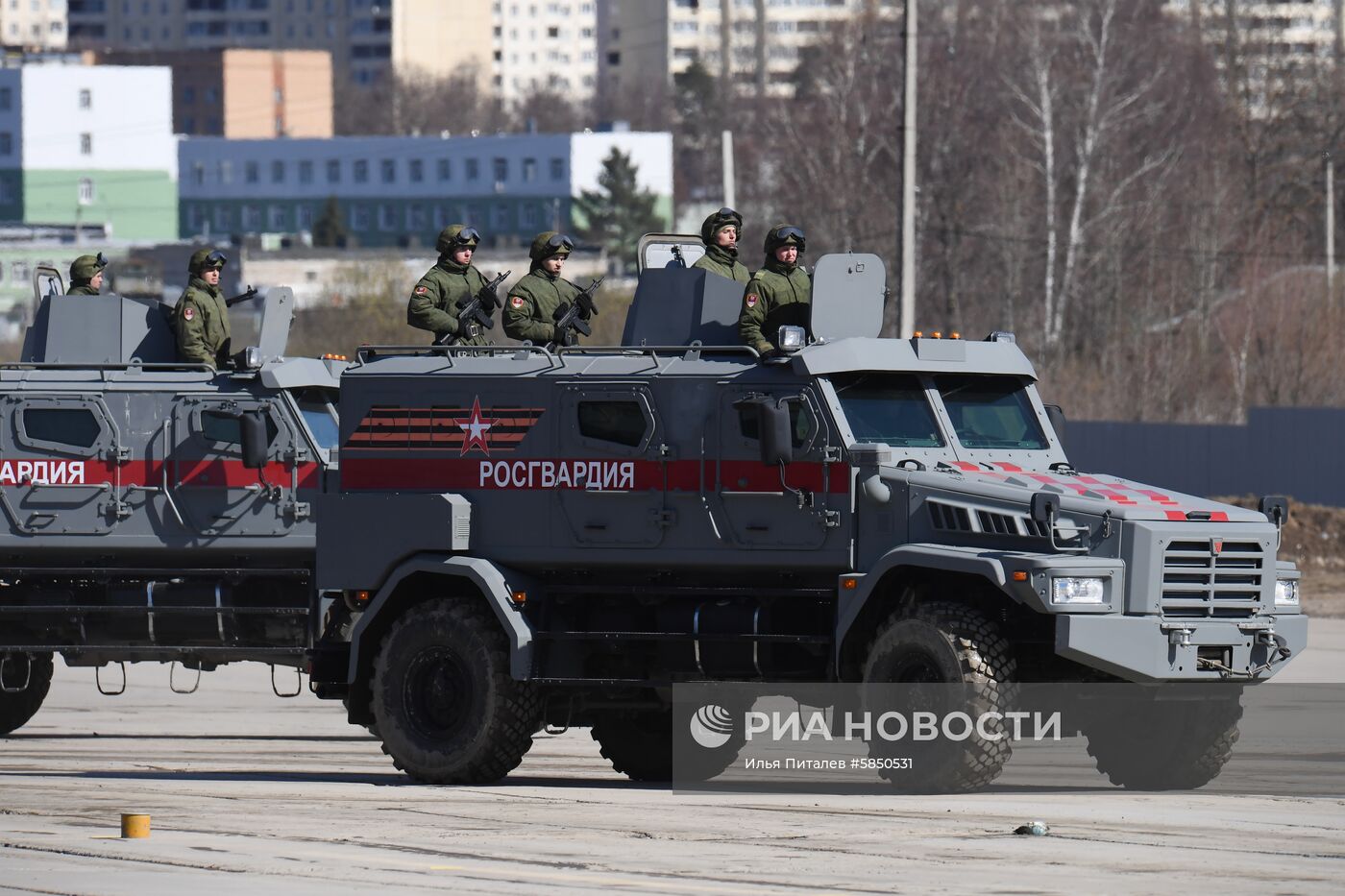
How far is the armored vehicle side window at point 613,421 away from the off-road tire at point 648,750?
1.88 meters

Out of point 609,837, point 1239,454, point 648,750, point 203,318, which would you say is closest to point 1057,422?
point 648,750

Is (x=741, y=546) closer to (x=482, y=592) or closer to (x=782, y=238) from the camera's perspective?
(x=482, y=592)

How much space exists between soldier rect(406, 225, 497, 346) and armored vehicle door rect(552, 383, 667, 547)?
2203 mm

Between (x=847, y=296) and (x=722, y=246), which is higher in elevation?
(x=722, y=246)

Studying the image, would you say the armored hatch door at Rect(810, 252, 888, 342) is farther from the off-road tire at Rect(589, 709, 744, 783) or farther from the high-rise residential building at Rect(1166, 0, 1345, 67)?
the high-rise residential building at Rect(1166, 0, 1345, 67)

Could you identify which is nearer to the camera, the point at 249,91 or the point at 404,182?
the point at 404,182

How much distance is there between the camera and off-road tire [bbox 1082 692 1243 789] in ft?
44.8

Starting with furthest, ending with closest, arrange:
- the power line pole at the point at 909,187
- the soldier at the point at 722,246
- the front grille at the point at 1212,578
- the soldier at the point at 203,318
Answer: the power line pole at the point at 909,187
the soldier at the point at 203,318
the soldier at the point at 722,246
the front grille at the point at 1212,578

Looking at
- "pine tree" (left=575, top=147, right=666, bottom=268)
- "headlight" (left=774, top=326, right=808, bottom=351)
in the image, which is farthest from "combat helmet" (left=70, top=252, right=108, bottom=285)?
"pine tree" (left=575, top=147, right=666, bottom=268)

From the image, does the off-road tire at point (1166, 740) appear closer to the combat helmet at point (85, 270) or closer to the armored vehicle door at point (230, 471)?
the armored vehicle door at point (230, 471)

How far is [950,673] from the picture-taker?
12805 mm

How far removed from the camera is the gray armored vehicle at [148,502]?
18.5 meters

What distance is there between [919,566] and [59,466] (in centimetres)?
830

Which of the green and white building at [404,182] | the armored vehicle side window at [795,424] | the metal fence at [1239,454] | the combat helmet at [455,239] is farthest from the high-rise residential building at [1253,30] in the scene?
the armored vehicle side window at [795,424]
